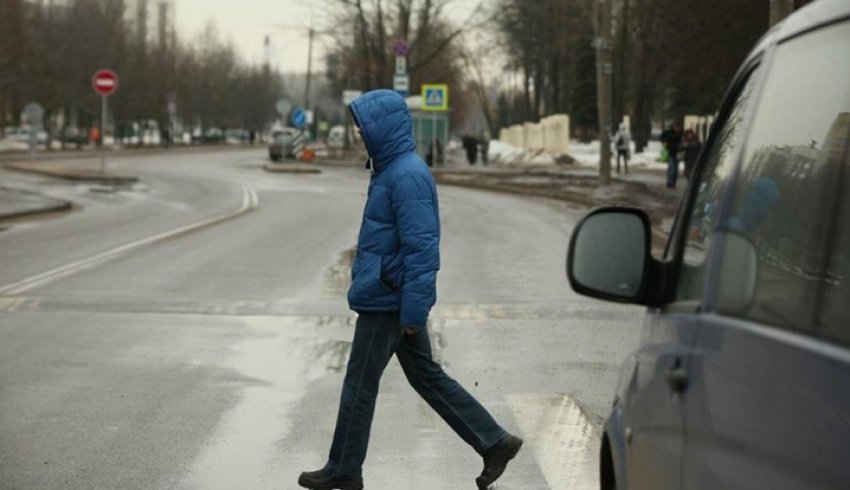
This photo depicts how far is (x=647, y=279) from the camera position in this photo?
3385 millimetres

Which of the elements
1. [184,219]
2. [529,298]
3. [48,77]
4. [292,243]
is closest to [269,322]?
[529,298]

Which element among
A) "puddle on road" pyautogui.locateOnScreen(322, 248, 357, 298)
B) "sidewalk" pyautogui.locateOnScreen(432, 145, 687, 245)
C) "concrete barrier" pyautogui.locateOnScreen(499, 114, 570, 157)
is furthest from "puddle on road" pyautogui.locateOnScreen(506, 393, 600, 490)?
"concrete barrier" pyautogui.locateOnScreen(499, 114, 570, 157)

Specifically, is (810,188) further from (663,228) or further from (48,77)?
(48,77)

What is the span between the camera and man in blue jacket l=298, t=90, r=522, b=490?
5840 millimetres

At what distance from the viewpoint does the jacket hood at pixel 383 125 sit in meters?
5.89

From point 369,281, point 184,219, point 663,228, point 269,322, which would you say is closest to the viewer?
point 369,281

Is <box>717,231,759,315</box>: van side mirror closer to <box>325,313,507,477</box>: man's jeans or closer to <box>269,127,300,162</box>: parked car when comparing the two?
<box>325,313,507,477</box>: man's jeans

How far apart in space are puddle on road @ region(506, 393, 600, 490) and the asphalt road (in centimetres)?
2

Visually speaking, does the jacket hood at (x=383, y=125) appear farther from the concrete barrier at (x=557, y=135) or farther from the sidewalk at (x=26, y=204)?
the concrete barrier at (x=557, y=135)

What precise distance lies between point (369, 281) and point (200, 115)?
410 ft

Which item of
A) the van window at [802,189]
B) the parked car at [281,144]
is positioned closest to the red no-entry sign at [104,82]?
the parked car at [281,144]

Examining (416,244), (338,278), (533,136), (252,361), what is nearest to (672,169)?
(338,278)

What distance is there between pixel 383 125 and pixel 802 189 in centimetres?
347

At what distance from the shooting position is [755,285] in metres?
2.63
